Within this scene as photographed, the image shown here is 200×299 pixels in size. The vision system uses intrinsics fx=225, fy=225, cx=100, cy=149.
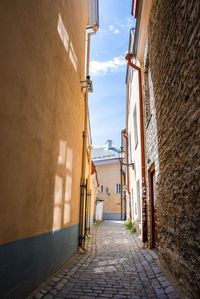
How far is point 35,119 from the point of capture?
329cm

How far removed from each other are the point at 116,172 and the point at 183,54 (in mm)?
22829

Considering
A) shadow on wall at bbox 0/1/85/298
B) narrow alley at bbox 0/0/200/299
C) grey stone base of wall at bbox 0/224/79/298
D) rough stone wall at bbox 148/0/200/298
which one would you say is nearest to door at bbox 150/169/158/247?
narrow alley at bbox 0/0/200/299

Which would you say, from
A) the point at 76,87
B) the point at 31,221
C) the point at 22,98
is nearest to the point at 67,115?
the point at 76,87

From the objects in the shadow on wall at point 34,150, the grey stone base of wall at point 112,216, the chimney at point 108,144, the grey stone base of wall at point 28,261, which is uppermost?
the chimney at point 108,144

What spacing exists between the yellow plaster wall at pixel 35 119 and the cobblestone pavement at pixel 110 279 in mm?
844

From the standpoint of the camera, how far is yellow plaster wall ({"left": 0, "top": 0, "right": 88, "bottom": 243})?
2533 mm

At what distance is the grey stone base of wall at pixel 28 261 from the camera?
245cm

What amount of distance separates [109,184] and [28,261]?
72.5 feet

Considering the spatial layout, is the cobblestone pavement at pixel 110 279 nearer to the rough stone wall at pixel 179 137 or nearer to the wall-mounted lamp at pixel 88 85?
the rough stone wall at pixel 179 137

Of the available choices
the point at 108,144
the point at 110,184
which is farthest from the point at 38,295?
the point at 108,144

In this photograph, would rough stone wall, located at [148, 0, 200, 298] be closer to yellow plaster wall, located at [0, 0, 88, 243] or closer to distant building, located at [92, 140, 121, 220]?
yellow plaster wall, located at [0, 0, 88, 243]

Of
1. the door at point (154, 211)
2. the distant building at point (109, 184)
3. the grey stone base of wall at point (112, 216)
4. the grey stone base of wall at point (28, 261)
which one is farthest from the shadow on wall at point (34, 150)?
the distant building at point (109, 184)

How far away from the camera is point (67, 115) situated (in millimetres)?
5184

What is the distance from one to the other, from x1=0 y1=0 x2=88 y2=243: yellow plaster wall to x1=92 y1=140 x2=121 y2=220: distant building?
1886 cm
